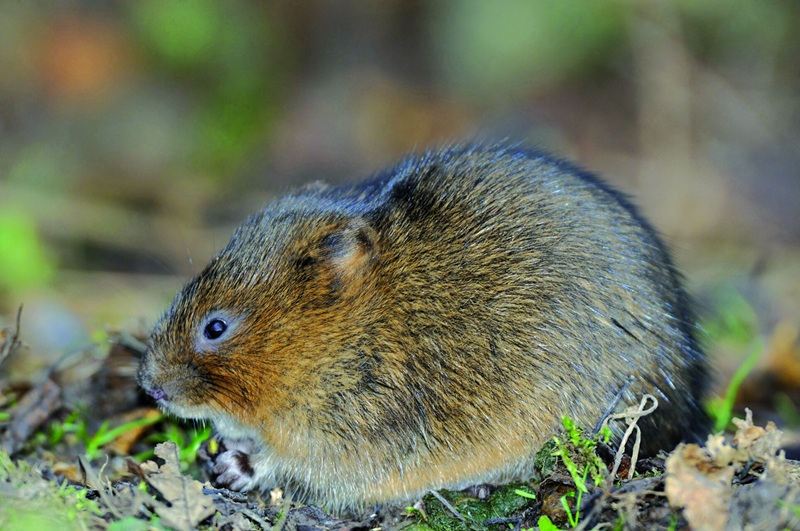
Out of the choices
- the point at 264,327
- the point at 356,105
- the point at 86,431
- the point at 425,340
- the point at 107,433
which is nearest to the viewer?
the point at 425,340

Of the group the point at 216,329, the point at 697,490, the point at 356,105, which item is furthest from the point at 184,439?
the point at 356,105

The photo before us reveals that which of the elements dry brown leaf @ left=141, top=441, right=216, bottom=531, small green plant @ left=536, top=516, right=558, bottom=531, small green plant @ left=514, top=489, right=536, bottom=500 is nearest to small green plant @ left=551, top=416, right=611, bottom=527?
small green plant @ left=536, top=516, right=558, bottom=531

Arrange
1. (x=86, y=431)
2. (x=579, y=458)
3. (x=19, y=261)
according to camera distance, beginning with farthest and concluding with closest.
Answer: (x=19, y=261) < (x=86, y=431) < (x=579, y=458)

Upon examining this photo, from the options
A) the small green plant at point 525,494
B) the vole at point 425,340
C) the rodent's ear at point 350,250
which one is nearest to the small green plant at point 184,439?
the vole at point 425,340

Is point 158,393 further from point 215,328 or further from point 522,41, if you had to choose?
point 522,41

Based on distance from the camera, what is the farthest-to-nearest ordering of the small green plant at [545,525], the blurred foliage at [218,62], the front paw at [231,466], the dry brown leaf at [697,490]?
1. the blurred foliage at [218,62]
2. the front paw at [231,466]
3. the small green plant at [545,525]
4. the dry brown leaf at [697,490]

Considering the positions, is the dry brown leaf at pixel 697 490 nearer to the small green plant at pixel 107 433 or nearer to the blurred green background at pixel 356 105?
the small green plant at pixel 107 433

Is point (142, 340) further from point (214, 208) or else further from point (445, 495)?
point (214, 208)
